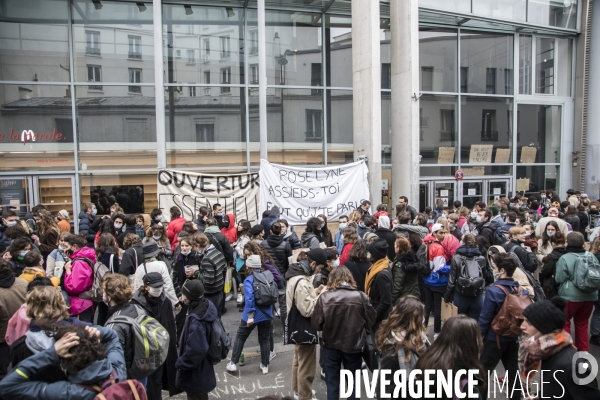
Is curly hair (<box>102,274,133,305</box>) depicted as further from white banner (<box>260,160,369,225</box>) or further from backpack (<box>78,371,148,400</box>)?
white banner (<box>260,160,369,225</box>)

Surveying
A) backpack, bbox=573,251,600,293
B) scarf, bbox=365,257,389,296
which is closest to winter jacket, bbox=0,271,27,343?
scarf, bbox=365,257,389,296

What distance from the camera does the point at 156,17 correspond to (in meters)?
11.2

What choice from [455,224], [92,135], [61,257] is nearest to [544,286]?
[455,224]

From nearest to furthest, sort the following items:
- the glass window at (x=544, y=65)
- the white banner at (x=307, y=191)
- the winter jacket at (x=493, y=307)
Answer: the winter jacket at (x=493, y=307) < the white banner at (x=307, y=191) < the glass window at (x=544, y=65)

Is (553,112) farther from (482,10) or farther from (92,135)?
(92,135)

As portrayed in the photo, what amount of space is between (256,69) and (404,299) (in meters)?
11.7

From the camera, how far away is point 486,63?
16453mm

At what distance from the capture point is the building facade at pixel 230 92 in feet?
41.7

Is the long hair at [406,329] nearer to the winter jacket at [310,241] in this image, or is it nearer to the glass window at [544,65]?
the winter jacket at [310,241]

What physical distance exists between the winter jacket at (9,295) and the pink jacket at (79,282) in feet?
2.24

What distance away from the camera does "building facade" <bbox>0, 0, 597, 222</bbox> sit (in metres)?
12.7

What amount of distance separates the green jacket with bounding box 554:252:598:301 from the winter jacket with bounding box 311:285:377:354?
119 inches

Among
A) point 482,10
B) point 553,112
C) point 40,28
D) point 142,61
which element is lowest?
point 553,112

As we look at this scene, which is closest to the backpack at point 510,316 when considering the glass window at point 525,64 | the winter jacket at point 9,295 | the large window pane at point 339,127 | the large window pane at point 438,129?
the winter jacket at point 9,295
